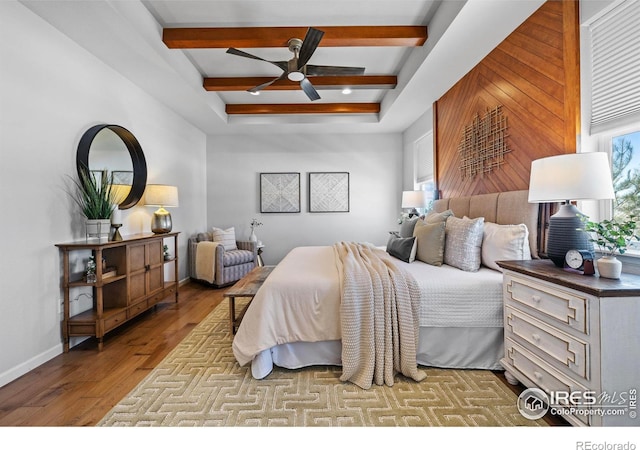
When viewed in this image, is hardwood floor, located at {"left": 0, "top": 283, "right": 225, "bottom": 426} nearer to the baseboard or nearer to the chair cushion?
the baseboard

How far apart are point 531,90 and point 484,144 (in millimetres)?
696

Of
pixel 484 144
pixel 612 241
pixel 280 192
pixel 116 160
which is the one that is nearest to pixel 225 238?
pixel 280 192

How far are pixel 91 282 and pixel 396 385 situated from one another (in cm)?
255

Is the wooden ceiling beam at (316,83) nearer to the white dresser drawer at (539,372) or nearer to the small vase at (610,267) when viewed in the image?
the small vase at (610,267)

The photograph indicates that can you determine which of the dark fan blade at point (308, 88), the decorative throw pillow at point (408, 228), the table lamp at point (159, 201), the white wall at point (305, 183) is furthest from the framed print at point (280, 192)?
the decorative throw pillow at point (408, 228)

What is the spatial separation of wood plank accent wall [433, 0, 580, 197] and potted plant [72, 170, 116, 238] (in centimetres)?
369

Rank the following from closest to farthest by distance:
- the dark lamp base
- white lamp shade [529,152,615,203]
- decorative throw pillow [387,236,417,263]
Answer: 1. white lamp shade [529,152,615,203]
2. the dark lamp base
3. decorative throw pillow [387,236,417,263]

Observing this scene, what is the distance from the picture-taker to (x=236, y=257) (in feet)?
14.8

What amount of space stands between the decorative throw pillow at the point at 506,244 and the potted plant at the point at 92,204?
329 centimetres

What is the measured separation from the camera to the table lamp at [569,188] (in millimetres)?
1500

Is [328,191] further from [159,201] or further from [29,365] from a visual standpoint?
[29,365]

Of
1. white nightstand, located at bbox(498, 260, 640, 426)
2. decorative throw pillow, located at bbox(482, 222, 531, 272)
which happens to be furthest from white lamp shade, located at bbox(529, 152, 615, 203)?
decorative throw pillow, located at bbox(482, 222, 531, 272)

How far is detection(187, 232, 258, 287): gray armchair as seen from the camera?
4.29 m
